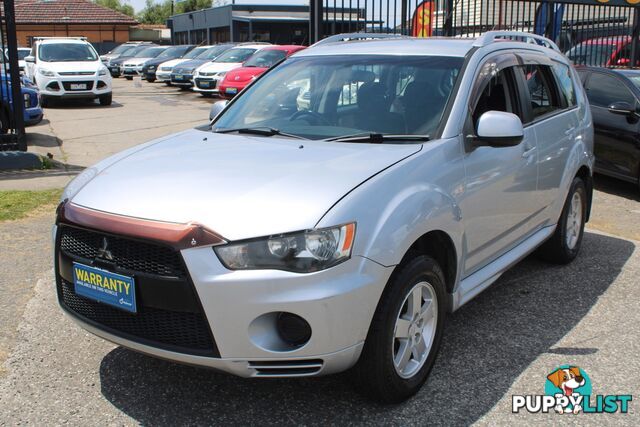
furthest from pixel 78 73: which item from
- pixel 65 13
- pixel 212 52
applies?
pixel 65 13

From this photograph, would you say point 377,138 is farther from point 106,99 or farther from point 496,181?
point 106,99

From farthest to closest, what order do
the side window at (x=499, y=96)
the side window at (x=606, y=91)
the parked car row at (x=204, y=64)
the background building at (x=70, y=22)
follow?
the background building at (x=70, y=22), the parked car row at (x=204, y=64), the side window at (x=606, y=91), the side window at (x=499, y=96)

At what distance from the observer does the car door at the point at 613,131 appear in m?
8.42

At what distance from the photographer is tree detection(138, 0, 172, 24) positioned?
361 feet

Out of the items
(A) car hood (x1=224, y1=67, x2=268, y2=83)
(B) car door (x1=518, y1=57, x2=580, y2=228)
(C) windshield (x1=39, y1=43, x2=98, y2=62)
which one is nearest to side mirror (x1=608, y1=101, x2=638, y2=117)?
(B) car door (x1=518, y1=57, x2=580, y2=228)

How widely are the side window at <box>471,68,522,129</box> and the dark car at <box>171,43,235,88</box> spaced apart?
21941mm

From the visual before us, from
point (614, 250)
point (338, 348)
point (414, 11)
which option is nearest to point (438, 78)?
point (338, 348)

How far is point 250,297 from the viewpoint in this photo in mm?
2811

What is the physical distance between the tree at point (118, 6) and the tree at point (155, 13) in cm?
213

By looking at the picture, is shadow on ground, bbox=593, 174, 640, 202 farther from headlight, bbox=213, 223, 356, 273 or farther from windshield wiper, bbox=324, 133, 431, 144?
headlight, bbox=213, 223, 356, 273

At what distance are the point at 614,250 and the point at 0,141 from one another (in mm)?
8069

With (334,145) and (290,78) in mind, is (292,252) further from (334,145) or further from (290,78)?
(290,78)

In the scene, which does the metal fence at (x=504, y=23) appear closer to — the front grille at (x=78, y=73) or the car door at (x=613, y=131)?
the car door at (x=613, y=131)

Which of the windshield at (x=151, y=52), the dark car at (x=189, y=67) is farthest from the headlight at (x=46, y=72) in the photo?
the windshield at (x=151, y=52)
